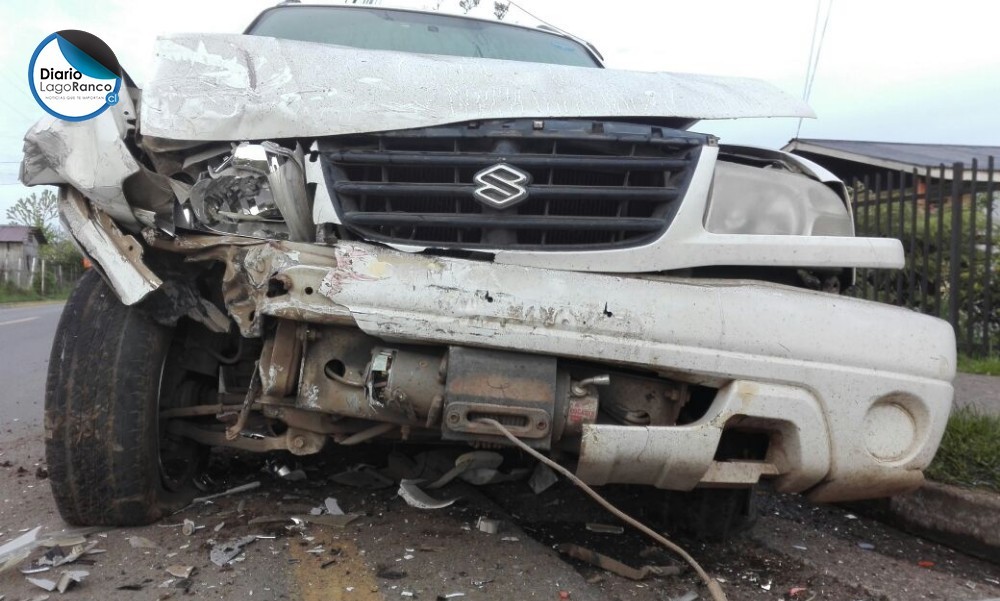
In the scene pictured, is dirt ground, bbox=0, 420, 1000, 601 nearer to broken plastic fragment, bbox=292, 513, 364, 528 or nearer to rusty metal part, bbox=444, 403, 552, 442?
broken plastic fragment, bbox=292, 513, 364, 528

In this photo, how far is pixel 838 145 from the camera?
14.6m

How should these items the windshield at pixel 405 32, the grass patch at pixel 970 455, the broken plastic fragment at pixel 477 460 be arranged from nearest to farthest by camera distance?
the broken plastic fragment at pixel 477 460
the grass patch at pixel 970 455
the windshield at pixel 405 32

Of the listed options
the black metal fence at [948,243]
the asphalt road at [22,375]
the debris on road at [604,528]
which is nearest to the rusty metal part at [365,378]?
the debris on road at [604,528]

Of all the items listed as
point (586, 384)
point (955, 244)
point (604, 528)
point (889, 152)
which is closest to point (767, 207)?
point (586, 384)

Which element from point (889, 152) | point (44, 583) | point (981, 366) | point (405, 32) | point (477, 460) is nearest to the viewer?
point (44, 583)

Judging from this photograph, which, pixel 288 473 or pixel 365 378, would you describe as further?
pixel 288 473

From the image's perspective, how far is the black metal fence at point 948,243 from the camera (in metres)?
6.35

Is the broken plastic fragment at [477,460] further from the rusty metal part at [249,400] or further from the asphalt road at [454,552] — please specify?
the rusty metal part at [249,400]

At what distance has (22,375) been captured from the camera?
7.13 m

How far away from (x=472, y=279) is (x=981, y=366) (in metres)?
5.27

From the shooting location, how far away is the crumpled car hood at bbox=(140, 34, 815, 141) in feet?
7.77

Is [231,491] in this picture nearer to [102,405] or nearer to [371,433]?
[102,405]

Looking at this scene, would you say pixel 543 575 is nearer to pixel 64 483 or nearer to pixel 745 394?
pixel 745 394

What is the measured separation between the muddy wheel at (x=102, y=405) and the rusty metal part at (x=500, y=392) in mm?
1149
